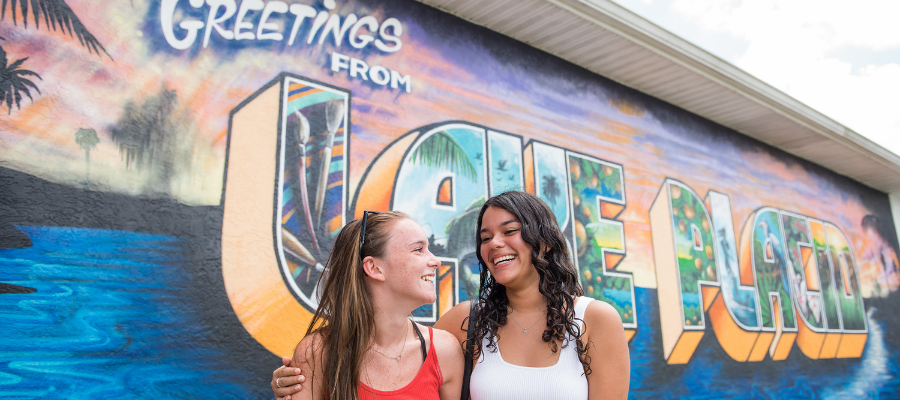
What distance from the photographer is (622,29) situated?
5.95 m

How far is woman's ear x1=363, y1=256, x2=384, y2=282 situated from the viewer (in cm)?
250

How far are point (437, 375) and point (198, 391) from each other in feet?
6.26

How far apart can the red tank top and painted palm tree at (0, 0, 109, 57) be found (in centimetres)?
288

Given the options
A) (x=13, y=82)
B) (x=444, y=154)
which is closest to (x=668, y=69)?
(x=444, y=154)

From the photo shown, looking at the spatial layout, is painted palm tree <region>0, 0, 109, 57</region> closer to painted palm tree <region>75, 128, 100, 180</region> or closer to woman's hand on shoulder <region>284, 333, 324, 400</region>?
painted palm tree <region>75, 128, 100, 180</region>

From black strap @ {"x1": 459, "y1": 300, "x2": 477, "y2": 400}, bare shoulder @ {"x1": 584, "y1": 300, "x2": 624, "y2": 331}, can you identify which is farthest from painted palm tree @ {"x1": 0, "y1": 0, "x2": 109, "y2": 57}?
bare shoulder @ {"x1": 584, "y1": 300, "x2": 624, "y2": 331}

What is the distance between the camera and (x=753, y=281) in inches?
322

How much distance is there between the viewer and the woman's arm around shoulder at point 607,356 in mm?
2395

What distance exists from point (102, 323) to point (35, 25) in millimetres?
1860

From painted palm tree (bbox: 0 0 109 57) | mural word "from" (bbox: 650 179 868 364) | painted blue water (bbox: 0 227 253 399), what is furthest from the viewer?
mural word "from" (bbox: 650 179 868 364)

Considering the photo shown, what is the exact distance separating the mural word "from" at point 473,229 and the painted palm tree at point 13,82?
121 centimetres

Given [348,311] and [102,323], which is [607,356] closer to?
[348,311]

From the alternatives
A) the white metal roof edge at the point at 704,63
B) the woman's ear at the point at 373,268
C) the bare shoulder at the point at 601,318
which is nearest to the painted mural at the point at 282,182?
the white metal roof edge at the point at 704,63

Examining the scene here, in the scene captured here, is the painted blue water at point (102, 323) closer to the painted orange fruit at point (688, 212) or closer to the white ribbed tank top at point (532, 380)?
the white ribbed tank top at point (532, 380)
